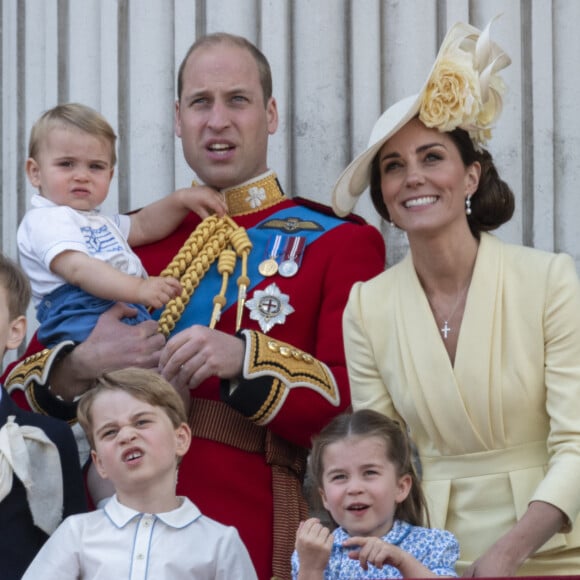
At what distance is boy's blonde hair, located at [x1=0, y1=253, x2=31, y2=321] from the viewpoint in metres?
4.96

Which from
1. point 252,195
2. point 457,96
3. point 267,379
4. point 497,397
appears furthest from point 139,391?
point 252,195

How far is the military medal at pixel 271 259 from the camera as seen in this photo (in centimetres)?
545

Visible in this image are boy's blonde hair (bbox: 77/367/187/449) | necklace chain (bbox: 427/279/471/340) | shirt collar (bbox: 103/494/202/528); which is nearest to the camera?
shirt collar (bbox: 103/494/202/528)

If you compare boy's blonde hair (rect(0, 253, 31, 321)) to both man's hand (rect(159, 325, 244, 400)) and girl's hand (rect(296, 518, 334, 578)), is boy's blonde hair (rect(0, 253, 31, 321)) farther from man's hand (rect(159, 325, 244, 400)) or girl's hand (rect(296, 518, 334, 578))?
girl's hand (rect(296, 518, 334, 578))

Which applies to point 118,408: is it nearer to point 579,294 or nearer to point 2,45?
point 579,294

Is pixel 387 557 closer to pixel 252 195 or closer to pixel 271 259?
pixel 271 259

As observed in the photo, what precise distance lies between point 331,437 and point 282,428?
55cm

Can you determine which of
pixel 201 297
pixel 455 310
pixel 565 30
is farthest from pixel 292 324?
pixel 565 30

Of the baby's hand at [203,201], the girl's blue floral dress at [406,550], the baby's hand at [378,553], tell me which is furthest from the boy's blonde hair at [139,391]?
the baby's hand at [203,201]

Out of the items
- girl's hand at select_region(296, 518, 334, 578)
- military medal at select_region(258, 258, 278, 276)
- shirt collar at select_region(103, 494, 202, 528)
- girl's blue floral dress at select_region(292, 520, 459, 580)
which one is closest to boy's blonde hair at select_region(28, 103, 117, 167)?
military medal at select_region(258, 258, 278, 276)

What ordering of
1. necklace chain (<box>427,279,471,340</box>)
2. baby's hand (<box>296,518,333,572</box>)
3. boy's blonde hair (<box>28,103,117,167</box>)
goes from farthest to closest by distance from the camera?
boy's blonde hair (<box>28,103,117,167</box>), necklace chain (<box>427,279,471,340</box>), baby's hand (<box>296,518,333,572</box>)

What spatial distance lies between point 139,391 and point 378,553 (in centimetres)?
74

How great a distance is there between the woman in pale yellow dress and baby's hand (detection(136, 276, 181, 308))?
51cm

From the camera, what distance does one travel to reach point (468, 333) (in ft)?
15.8
